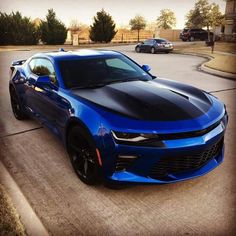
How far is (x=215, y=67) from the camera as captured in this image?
41.7 ft

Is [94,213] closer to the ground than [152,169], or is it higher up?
closer to the ground

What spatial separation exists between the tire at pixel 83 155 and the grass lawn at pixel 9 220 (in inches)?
33.0

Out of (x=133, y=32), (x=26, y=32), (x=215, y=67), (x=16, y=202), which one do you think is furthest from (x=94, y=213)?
(x=133, y=32)

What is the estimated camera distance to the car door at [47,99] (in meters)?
3.73

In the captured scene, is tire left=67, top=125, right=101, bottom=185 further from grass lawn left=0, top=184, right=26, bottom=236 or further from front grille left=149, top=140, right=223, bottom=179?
grass lawn left=0, top=184, right=26, bottom=236

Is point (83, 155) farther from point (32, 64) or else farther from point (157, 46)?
point (157, 46)

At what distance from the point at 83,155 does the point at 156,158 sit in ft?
3.05

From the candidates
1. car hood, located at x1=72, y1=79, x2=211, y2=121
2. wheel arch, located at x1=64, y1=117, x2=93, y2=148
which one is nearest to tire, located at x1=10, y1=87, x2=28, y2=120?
wheel arch, located at x1=64, y1=117, x2=93, y2=148

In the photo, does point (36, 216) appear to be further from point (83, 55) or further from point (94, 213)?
point (83, 55)

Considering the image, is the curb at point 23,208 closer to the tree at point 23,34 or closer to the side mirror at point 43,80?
the side mirror at point 43,80

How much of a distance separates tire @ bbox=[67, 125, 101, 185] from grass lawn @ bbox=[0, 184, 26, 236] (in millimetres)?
839

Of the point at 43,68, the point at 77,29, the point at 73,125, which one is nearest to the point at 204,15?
the point at 77,29

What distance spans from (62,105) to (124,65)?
1.46 m

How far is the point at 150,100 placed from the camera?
3.33 m
